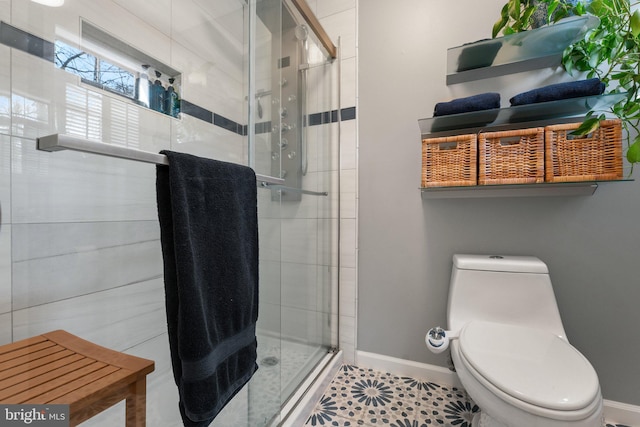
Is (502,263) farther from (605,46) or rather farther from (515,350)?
(605,46)

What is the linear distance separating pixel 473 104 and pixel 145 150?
1301 mm

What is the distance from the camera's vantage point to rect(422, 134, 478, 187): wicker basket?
1.22 metres

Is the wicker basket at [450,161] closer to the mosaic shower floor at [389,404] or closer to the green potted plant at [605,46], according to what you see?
the green potted plant at [605,46]

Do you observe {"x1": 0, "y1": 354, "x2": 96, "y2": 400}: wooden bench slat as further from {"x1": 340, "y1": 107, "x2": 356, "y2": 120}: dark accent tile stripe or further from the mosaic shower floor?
{"x1": 340, "y1": 107, "x2": 356, "y2": 120}: dark accent tile stripe

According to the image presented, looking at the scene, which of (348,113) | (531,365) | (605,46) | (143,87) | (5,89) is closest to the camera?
(5,89)

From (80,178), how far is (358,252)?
1.27m

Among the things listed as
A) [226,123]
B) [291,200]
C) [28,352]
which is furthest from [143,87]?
[28,352]

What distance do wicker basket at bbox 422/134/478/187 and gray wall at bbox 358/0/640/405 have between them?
17 cm

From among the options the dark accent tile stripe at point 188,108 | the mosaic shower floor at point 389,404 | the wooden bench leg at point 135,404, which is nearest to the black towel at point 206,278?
the wooden bench leg at point 135,404

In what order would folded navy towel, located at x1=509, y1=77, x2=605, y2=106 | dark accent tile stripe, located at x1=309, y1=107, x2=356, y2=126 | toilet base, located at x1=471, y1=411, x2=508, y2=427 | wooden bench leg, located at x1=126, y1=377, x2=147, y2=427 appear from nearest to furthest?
wooden bench leg, located at x1=126, y1=377, x2=147, y2=427 < toilet base, located at x1=471, y1=411, x2=508, y2=427 < folded navy towel, located at x1=509, y1=77, x2=605, y2=106 < dark accent tile stripe, located at x1=309, y1=107, x2=356, y2=126

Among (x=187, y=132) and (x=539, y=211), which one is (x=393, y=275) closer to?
(x=539, y=211)

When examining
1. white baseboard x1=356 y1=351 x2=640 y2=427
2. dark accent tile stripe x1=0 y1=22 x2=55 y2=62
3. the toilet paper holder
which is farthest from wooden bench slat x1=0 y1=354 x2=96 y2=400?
white baseboard x1=356 y1=351 x2=640 y2=427

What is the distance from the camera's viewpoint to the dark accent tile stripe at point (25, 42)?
2.08ft

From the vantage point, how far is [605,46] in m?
1.07
